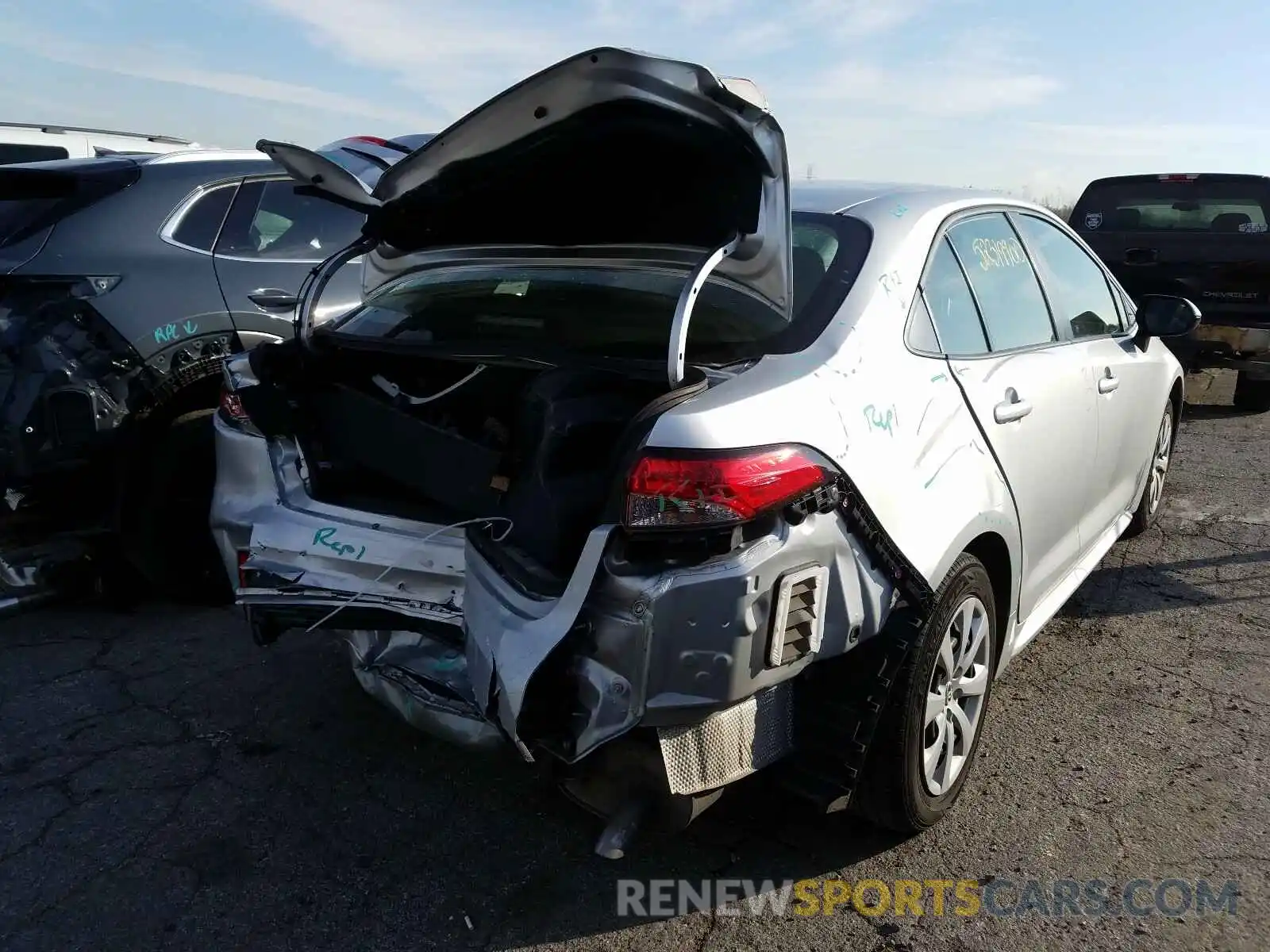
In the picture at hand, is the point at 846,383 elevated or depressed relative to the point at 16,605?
elevated

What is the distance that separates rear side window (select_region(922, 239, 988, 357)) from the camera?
2.75 meters

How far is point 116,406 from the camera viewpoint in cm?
389

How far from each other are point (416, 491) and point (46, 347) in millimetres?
1945

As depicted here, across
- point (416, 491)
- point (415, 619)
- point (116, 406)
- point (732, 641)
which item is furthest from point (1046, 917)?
point (116, 406)

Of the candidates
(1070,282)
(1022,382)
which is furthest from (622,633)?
(1070,282)

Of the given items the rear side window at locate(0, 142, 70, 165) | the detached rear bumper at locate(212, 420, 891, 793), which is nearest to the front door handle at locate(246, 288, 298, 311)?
the detached rear bumper at locate(212, 420, 891, 793)

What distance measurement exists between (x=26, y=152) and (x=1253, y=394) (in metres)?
10.5

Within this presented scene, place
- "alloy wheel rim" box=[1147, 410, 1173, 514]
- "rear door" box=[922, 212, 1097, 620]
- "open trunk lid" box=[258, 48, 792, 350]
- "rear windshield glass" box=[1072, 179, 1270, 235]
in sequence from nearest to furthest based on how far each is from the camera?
"open trunk lid" box=[258, 48, 792, 350]
"rear door" box=[922, 212, 1097, 620]
"alloy wheel rim" box=[1147, 410, 1173, 514]
"rear windshield glass" box=[1072, 179, 1270, 235]

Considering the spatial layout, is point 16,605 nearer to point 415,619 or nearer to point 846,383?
point 415,619

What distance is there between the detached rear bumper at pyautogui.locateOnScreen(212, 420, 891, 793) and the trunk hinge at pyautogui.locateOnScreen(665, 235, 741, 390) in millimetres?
361

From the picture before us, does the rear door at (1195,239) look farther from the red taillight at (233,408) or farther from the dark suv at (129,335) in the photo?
the red taillight at (233,408)

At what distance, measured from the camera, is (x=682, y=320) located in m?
2.12

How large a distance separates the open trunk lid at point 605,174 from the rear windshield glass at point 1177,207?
7773mm

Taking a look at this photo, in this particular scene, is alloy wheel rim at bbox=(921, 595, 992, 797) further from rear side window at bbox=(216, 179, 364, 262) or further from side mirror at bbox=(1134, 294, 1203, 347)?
rear side window at bbox=(216, 179, 364, 262)
